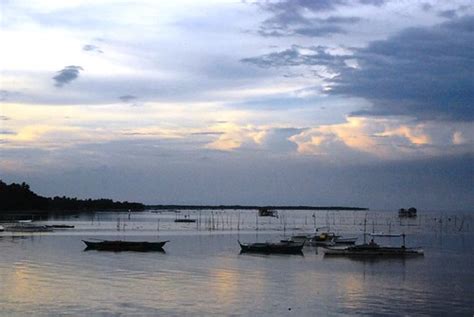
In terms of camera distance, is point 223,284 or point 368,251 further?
point 368,251

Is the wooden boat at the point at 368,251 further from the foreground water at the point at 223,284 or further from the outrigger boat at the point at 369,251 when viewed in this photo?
the foreground water at the point at 223,284

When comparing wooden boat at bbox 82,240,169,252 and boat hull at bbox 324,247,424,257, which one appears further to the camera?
wooden boat at bbox 82,240,169,252

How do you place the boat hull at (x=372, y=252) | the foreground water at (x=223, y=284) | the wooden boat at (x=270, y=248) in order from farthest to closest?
the wooden boat at (x=270, y=248), the boat hull at (x=372, y=252), the foreground water at (x=223, y=284)

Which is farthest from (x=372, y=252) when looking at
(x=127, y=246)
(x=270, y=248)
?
(x=127, y=246)

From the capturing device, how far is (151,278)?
105ft

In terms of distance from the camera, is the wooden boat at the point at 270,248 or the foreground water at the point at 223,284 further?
the wooden boat at the point at 270,248

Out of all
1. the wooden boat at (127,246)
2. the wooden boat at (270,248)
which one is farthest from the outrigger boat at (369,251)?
the wooden boat at (127,246)

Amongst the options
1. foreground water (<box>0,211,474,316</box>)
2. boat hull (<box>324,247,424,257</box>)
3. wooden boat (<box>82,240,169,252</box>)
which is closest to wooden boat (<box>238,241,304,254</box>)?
foreground water (<box>0,211,474,316</box>)

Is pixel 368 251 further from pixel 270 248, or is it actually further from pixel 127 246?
pixel 127 246

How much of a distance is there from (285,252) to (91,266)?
646 inches

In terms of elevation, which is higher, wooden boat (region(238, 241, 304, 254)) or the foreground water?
wooden boat (region(238, 241, 304, 254))

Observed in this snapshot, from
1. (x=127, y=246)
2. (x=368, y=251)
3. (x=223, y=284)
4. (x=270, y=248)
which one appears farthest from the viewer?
(x=270, y=248)

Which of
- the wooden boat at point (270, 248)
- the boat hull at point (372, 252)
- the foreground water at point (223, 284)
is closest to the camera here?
the foreground water at point (223, 284)

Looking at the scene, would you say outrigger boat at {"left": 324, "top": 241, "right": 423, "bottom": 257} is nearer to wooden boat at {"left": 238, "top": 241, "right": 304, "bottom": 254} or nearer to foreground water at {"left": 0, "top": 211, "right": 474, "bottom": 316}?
foreground water at {"left": 0, "top": 211, "right": 474, "bottom": 316}
